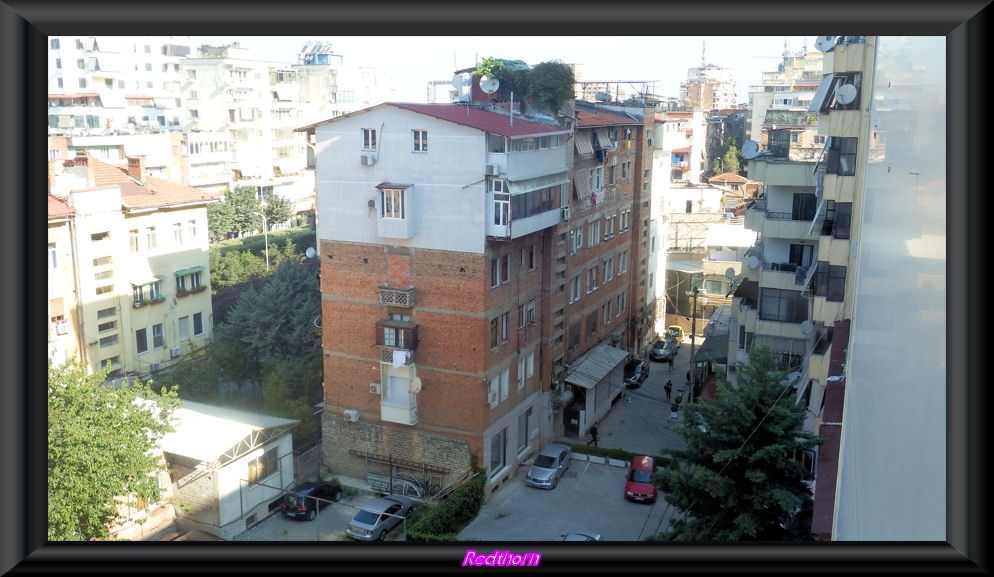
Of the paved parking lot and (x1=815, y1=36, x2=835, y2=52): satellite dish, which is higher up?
(x1=815, y1=36, x2=835, y2=52): satellite dish

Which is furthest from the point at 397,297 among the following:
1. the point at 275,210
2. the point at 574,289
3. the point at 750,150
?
the point at 275,210

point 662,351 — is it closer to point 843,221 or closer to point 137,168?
point 843,221

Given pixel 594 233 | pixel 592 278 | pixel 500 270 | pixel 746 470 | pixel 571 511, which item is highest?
pixel 594 233

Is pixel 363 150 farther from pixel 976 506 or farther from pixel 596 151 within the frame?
pixel 976 506

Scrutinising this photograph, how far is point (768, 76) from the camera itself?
46906 millimetres

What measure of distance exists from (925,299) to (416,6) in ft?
2.97

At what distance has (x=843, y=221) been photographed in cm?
1023

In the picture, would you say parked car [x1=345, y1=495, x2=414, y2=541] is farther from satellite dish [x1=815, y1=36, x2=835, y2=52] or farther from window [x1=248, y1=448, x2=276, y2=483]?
satellite dish [x1=815, y1=36, x2=835, y2=52]

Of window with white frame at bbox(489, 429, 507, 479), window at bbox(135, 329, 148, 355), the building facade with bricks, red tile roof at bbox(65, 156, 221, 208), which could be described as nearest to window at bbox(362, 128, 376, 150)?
the building facade with bricks

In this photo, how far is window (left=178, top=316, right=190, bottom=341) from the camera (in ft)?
57.0

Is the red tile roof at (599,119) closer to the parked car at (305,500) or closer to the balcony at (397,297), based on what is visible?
the balcony at (397,297)

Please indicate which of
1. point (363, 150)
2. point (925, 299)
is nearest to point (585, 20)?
point (925, 299)

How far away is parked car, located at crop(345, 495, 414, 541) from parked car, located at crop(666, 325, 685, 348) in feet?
38.9

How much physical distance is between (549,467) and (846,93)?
6.82 meters
